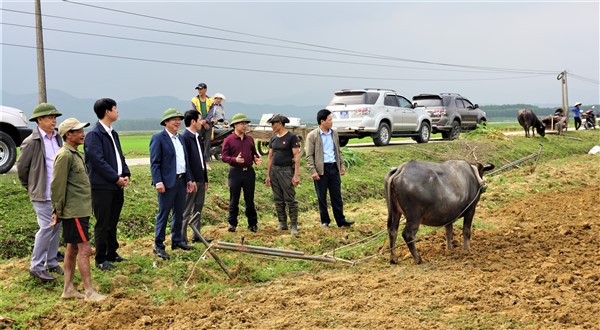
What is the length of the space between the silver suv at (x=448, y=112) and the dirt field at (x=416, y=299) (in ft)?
54.1

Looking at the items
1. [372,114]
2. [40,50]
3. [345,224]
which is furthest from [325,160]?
[40,50]

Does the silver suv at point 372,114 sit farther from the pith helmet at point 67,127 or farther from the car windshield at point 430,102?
the pith helmet at point 67,127

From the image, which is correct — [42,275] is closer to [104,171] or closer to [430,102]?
[104,171]

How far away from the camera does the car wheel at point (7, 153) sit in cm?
1236

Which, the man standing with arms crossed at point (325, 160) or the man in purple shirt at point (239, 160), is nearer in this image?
the man in purple shirt at point (239, 160)

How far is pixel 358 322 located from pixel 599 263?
3961 mm

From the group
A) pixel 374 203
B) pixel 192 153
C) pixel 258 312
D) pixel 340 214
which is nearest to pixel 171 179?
pixel 192 153

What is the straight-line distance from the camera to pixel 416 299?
703 cm

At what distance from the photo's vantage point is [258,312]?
6812 mm

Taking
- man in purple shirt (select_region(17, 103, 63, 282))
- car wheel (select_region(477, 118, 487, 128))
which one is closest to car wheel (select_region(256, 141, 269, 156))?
car wheel (select_region(477, 118, 487, 128))

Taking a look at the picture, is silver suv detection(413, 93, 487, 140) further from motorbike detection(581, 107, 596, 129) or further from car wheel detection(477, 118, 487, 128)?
motorbike detection(581, 107, 596, 129)

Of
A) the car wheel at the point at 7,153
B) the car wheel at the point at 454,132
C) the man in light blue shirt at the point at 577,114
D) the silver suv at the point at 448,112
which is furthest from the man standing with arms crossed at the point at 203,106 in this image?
the man in light blue shirt at the point at 577,114

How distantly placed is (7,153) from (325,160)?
20.5 feet

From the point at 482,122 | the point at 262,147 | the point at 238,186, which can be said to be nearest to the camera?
the point at 238,186
